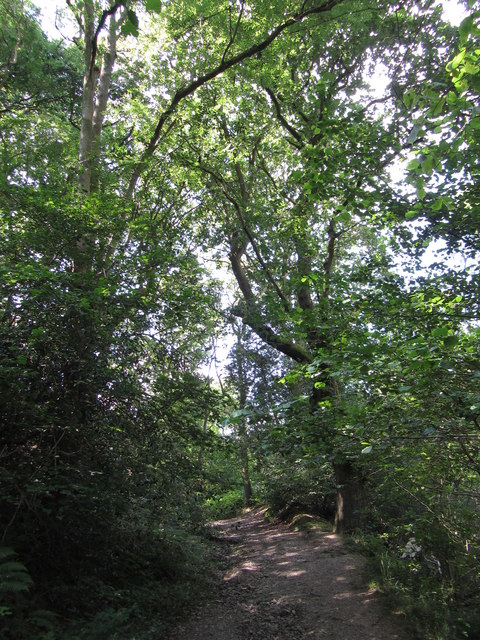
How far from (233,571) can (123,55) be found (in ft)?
47.9

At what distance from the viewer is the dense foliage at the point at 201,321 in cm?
371

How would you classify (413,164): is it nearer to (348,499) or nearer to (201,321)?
(201,321)

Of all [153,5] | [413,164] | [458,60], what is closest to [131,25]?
[153,5]

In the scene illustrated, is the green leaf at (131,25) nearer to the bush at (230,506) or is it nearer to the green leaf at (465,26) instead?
the green leaf at (465,26)

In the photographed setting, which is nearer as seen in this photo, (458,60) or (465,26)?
(465,26)

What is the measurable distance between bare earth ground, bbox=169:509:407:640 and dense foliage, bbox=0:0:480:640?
1.59 feet

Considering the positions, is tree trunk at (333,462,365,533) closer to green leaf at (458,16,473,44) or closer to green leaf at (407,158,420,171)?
green leaf at (407,158,420,171)

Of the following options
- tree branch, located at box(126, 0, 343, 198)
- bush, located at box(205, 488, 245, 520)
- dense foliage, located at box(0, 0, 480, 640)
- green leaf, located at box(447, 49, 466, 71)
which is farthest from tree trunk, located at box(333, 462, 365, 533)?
bush, located at box(205, 488, 245, 520)

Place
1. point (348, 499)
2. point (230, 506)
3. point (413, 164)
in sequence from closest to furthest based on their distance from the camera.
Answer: point (413, 164)
point (348, 499)
point (230, 506)

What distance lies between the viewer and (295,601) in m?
6.45

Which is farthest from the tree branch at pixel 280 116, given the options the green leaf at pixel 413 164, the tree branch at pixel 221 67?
the green leaf at pixel 413 164

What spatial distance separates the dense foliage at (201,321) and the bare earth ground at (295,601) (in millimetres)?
485

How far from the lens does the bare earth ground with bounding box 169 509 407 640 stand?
17.7ft

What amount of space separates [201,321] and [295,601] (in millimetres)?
5166
